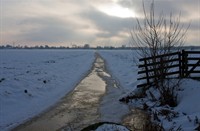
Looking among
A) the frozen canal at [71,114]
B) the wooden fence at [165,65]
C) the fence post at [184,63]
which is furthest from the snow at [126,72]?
the fence post at [184,63]

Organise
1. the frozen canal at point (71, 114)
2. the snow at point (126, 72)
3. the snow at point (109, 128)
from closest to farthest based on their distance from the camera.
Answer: the snow at point (109, 128) < the frozen canal at point (71, 114) < the snow at point (126, 72)

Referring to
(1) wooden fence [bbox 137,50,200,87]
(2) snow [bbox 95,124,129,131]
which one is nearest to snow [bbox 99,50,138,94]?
(1) wooden fence [bbox 137,50,200,87]

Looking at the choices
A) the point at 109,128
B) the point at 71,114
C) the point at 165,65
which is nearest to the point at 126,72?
the point at 165,65

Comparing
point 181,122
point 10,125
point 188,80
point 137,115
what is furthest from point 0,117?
point 188,80

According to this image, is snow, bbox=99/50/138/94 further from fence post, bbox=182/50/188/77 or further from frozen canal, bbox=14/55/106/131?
fence post, bbox=182/50/188/77

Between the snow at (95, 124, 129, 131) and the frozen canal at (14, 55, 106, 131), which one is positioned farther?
the frozen canal at (14, 55, 106, 131)

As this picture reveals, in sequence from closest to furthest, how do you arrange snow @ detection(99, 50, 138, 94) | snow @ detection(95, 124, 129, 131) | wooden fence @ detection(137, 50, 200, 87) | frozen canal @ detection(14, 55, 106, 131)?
snow @ detection(95, 124, 129, 131) < frozen canal @ detection(14, 55, 106, 131) < wooden fence @ detection(137, 50, 200, 87) < snow @ detection(99, 50, 138, 94)

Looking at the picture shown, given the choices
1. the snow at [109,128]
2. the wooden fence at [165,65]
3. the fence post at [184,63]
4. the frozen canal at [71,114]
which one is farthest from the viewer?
the fence post at [184,63]

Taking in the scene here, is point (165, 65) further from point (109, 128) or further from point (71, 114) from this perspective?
point (109, 128)

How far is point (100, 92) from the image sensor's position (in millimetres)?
17375

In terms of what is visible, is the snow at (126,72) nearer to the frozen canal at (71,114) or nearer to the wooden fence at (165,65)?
the wooden fence at (165,65)

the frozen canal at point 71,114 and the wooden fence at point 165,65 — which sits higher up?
the wooden fence at point 165,65

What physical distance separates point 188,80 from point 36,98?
671 cm

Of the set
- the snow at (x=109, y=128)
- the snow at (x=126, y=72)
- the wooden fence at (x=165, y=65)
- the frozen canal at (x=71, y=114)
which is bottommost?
the snow at (x=126, y=72)
